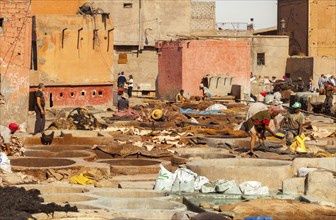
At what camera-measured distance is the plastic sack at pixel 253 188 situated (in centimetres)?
1563

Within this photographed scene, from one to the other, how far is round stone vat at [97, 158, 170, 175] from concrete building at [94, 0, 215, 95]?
29.9 metres

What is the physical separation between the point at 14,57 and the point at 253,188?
10.2 metres

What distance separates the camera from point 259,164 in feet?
58.3

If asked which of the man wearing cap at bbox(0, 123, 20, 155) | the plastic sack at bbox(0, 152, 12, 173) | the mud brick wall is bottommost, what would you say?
the plastic sack at bbox(0, 152, 12, 173)

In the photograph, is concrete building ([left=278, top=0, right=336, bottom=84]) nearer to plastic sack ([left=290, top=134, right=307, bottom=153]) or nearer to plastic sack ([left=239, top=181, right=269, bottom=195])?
plastic sack ([left=290, top=134, right=307, bottom=153])

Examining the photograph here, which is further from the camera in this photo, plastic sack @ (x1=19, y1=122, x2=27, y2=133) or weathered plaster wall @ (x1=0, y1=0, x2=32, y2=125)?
plastic sack @ (x1=19, y1=122, x2=27, y2=133)

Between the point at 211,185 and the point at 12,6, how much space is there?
10.1 m

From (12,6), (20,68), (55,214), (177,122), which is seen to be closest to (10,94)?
(20,68)

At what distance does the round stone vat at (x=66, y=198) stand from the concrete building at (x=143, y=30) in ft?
114

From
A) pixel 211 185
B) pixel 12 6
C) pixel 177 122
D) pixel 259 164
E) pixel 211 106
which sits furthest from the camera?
pixel 211 106

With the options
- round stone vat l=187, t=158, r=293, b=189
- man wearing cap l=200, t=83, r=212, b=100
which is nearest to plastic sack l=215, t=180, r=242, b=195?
round stone vat l=187, t=158, r=293, b=189

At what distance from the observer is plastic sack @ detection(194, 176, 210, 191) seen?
1588 centimetres

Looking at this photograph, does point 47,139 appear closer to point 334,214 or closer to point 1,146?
point 1,146

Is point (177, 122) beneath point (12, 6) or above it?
beneath
